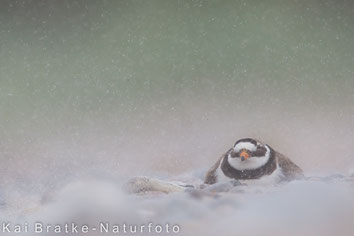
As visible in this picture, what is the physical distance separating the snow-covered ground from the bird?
1.57 feet

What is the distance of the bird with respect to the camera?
172cm

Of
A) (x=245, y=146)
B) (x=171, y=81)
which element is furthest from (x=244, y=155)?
(x=171, y=81)

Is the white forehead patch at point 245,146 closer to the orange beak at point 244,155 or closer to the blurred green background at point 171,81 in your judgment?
the orange beak at point 244,155

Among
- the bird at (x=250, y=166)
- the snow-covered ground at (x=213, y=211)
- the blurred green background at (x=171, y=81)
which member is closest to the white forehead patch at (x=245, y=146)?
the bird at (x=250, y=166)

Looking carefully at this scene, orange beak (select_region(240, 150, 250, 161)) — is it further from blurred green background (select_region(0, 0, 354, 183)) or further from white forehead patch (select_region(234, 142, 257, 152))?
blurred green background (select_region(0, 0, 354, 183))

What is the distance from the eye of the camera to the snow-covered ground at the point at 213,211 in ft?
3.42

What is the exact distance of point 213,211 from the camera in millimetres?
1092

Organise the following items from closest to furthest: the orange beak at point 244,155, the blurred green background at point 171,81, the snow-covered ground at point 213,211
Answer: the snow-covered ground at point 213,211
the orange beak at point 244,155
the blurred green background at point 171,81

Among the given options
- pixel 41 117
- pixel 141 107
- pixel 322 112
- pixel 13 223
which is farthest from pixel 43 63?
pixel 13 223

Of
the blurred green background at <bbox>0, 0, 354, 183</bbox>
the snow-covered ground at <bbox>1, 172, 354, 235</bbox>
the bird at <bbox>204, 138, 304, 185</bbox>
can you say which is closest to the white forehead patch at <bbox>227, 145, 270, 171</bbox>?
the bird at <bbox>204, 138, 304, 185</bbox>

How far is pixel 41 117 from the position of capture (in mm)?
2611

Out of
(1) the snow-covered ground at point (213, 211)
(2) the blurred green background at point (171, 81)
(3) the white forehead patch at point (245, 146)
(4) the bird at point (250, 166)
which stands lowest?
(1) the snow-covered ground at point (213, 211)

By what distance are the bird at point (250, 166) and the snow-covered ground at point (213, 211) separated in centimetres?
48

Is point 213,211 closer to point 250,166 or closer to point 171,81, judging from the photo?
point 250,166
